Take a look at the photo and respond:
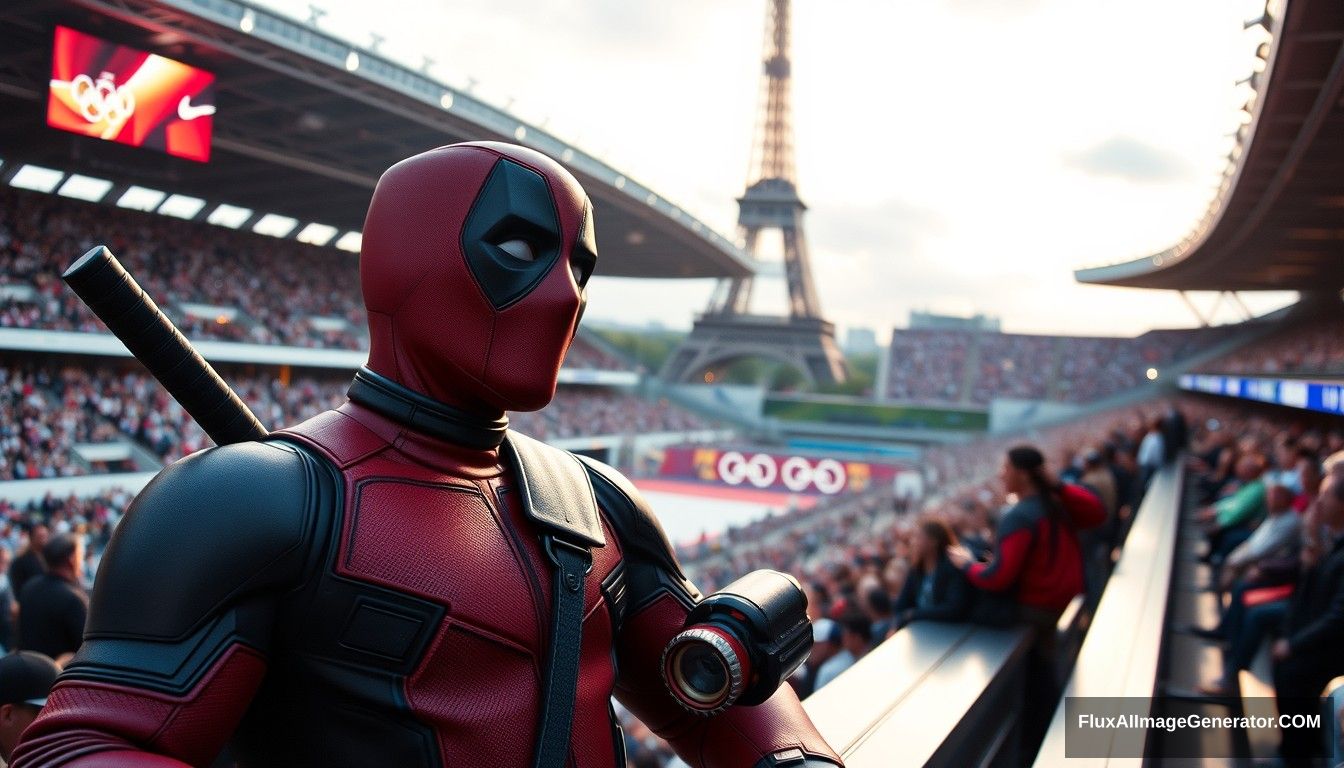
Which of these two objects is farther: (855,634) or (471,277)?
(855,634)

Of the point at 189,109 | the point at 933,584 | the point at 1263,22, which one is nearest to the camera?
the point at 933,584

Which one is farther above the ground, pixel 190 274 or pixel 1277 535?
pixel 190 274

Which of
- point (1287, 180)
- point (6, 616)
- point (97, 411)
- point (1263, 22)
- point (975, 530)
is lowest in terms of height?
point (6, 616)

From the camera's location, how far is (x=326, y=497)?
3.32 feet

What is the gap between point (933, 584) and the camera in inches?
132

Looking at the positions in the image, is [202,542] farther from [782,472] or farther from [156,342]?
[782,472]

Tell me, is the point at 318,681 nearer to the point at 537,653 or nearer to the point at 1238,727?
the point at 537,653

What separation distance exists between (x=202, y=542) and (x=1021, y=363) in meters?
41.2

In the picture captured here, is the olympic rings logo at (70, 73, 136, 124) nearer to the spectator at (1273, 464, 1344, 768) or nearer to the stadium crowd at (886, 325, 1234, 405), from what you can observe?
the spectator at (1273, 464, 1344, 768)

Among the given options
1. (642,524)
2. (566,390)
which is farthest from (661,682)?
(566,390)

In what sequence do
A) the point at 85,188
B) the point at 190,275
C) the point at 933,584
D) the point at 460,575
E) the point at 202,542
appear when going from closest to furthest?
1. the point at 202,542
2. the point at 460,575
3. the point at 933,584
4. the point at 85,188
5. the point at 190,275

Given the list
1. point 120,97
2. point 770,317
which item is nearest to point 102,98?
point 120,97

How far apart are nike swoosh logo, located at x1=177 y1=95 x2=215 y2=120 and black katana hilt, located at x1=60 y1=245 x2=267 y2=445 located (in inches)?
373

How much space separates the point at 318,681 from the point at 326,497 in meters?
0.18
